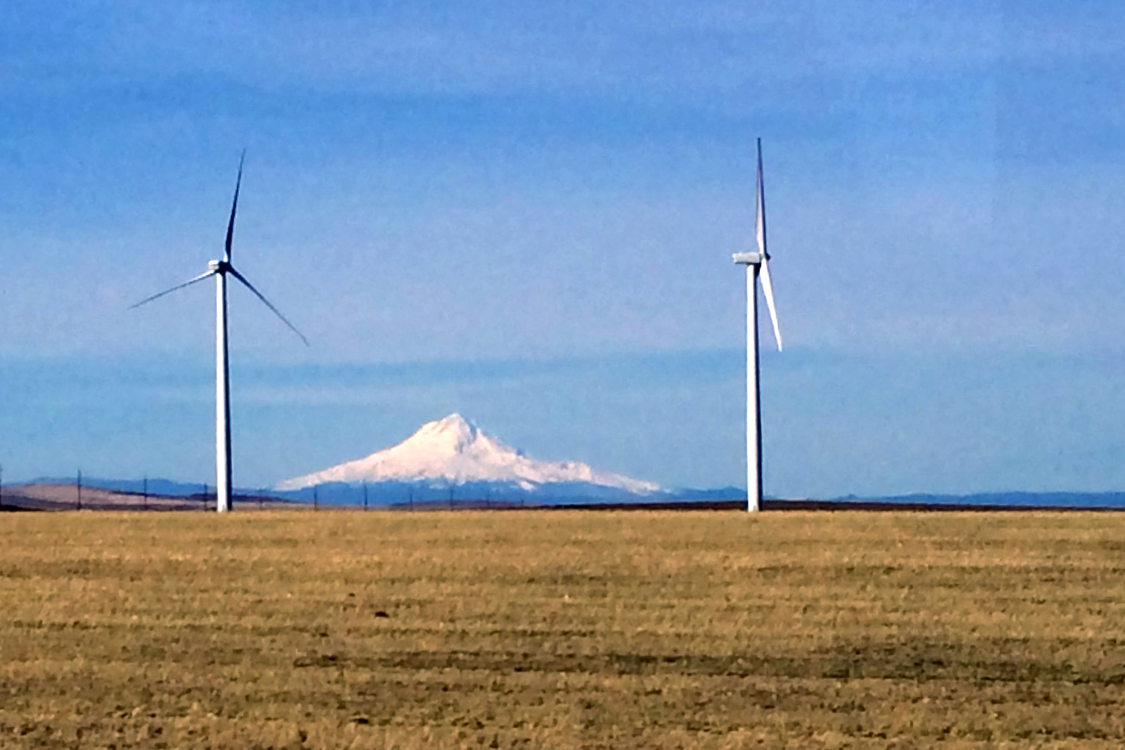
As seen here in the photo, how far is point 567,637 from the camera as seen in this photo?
110 ft

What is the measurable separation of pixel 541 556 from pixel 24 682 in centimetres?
2186

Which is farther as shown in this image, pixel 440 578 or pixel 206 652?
pixel 440 578

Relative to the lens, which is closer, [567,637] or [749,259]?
[567,637]

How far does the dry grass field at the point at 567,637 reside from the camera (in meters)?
24.2

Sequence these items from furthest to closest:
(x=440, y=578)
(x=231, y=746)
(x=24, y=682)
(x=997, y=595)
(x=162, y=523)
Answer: (x=162, y=523), (x=440, y=578), (x=997, y=595), (x=24, y=682), (x=231, y=746)

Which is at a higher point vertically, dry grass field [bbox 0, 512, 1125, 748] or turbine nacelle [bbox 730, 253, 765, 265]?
turbine nacelle [bbox 730, 253, 765, 265]

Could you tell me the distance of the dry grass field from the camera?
2422 centimetres

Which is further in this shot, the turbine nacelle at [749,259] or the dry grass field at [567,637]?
the turbine nacelle at [749,259]

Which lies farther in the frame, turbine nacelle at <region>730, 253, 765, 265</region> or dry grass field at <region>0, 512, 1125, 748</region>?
turbine nacelle at <region>730, 253, 765, 265</region>

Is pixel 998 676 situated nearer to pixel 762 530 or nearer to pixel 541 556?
pixel 541 556

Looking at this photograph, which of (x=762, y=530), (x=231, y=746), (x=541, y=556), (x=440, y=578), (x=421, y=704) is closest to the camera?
(x=231, y=746)

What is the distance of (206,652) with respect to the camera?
31.7 metres

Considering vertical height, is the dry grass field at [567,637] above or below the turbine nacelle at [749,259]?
below

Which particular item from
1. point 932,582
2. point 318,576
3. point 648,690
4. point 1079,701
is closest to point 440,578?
point 318,576
